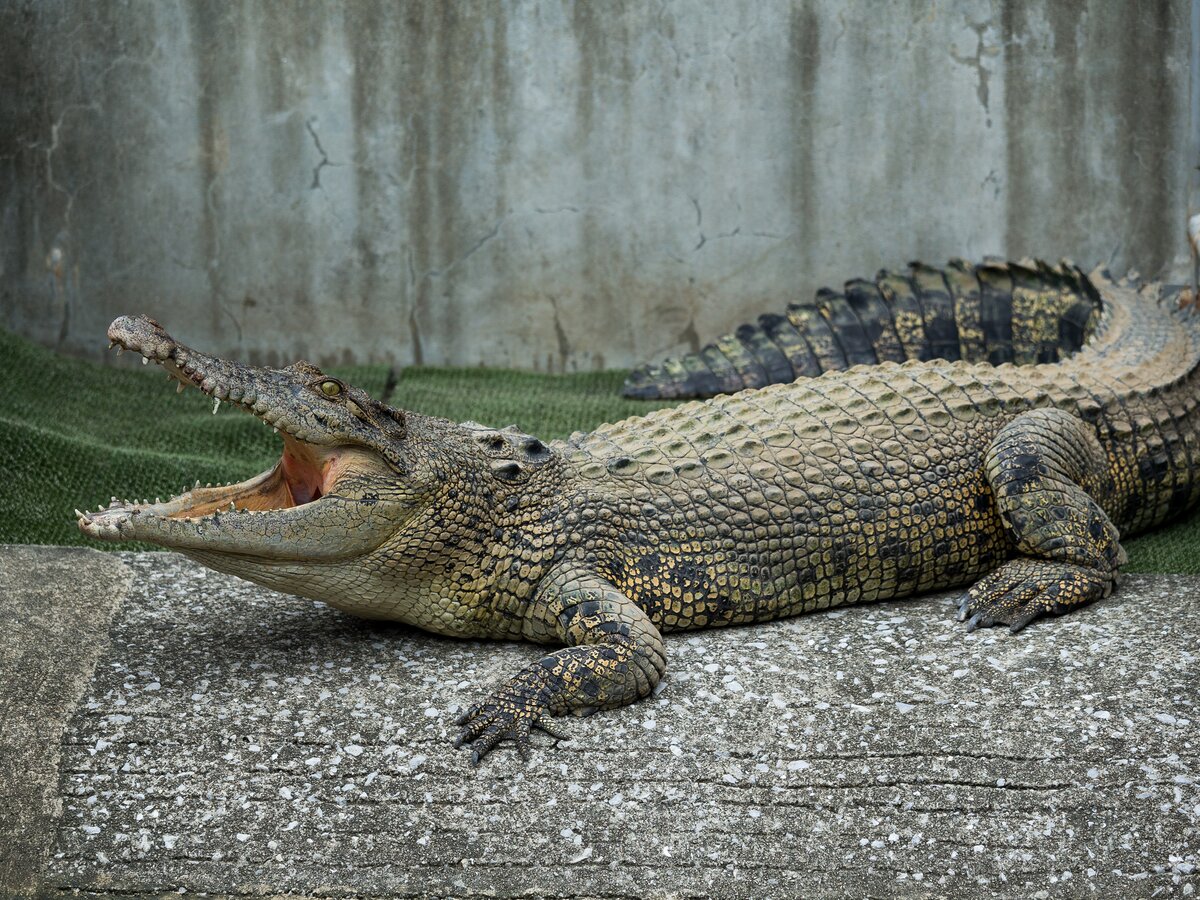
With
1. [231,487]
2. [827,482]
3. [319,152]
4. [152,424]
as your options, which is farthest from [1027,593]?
[319,152]

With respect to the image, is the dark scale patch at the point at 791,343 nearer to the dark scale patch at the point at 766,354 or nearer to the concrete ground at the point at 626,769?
the dark scale patch at the point at 766,354

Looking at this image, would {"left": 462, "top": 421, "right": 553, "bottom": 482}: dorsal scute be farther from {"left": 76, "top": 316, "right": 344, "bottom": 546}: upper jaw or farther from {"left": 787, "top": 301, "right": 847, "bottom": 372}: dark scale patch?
{"left": 787, "top": 301, "right": 847, "bottom": 372}: dark scale patch

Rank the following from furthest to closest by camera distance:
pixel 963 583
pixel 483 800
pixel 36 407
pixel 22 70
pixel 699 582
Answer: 1. pixel 22 70
2. pixel 36 407
3. pixel 963 583
4. pixel 699 582
5. pixel 483 800

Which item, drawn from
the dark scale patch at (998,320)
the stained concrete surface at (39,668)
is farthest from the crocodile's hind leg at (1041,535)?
the stained concrete surface at (39,668)

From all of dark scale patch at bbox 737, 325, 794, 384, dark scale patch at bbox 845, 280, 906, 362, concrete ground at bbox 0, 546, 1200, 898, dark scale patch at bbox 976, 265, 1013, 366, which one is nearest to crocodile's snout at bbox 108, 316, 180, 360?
concrete ground at bbox 0, 546, 1200, 898

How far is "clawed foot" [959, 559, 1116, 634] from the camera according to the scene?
12.1 ft

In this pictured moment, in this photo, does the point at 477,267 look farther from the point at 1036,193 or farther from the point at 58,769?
the point at 58,769

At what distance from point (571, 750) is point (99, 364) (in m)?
4.12

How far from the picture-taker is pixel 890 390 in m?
4.09


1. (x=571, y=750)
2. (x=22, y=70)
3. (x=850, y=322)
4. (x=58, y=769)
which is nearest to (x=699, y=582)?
(x=571, y=750)

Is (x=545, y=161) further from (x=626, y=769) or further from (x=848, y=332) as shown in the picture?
(x=626, y=769)

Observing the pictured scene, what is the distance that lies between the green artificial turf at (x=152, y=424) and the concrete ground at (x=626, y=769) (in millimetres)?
974

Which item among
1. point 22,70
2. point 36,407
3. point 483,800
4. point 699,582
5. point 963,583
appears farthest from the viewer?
point 22,70

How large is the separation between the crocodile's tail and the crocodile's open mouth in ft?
8.23
